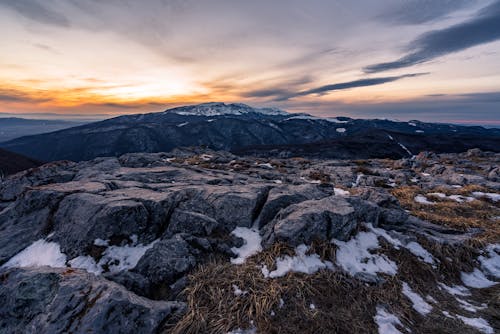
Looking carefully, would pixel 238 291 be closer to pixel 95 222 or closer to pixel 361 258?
pixel 361 258

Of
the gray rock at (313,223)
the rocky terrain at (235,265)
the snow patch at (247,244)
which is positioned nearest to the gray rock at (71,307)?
the rocky terrain at (235,265)

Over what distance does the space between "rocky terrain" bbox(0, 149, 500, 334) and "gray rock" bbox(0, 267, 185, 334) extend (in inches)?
1.0

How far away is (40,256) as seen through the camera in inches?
363

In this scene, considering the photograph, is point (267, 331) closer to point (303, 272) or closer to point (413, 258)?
point (303, 272)

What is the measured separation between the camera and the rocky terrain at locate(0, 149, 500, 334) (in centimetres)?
599

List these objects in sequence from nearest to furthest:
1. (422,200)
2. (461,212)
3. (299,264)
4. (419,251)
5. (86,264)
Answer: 1. (299,264)
2. (86,264)
3. (419,251)
4. (461,212)
5. (422,200)

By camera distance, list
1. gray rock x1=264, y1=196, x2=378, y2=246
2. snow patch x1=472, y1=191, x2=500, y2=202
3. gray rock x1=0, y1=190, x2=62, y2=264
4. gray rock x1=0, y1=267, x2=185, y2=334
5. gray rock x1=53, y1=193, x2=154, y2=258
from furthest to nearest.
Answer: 1. snow patch x1=472, y1=191, x2=500, y2=202
2. gray rock x1=0, y1=190, x2=62, y2=264
3. gray rock x1=53, y1=193, x2=154, y2=258
4. gray rock x1=264, y1=196, x2=378, y2=246
5. gray rock x1=0, y1=267, x2=185, y2=334

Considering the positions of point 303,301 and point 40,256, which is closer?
point 303,301

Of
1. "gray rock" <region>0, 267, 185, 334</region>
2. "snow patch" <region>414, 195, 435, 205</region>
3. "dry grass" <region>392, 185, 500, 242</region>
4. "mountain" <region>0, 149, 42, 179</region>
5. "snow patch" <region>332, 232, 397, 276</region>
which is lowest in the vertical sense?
"mountain" <region>0, 149, 42, 179</region>

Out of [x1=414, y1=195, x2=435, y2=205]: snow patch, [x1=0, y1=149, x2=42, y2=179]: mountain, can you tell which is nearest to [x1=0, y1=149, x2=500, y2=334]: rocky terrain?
[x1=414, y1=195, x2=435, y2=205]: snow patch

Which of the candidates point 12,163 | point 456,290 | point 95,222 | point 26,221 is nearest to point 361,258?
point 456,290

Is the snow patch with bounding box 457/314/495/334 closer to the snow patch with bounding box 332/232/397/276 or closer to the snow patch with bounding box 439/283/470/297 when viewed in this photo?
the snow patch with bounding box 439/283/470/297

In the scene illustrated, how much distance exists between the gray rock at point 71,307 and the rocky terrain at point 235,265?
0.02 metres

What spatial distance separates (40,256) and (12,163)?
7872 inches
